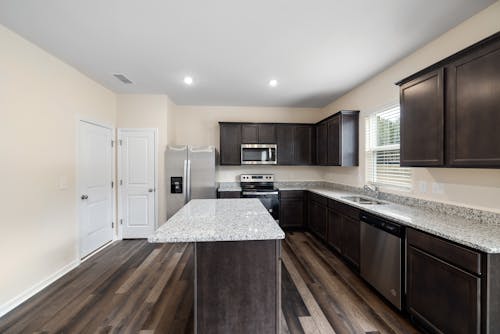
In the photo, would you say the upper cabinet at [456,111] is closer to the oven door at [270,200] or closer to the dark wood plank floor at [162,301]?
the dark wood plank floor at [162,301]

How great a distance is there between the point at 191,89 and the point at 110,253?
310 cm

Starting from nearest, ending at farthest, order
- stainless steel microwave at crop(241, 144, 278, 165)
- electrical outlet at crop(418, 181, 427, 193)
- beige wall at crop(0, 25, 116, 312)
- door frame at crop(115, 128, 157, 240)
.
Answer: beige wall at crop(0, 25, 116, 312)
electrical outlet at crop(418, 181, 427, 193)
door frame at crop(115, 128, 157, 240)
stainless steel microwave at crop(241, 144, 278, 165)

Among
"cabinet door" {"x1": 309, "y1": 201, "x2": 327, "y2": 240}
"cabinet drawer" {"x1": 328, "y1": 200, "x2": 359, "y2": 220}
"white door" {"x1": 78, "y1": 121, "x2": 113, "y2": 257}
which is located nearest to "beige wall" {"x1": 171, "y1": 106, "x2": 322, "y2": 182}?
"cabinet door" {"x1": 309, "y1": 201, "x2": 327, "y2": 240}

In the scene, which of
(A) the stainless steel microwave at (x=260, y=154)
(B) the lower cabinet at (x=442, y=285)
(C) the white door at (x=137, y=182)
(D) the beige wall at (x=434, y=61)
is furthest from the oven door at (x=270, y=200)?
(B) the lower cabinet at (x=442, y=285)

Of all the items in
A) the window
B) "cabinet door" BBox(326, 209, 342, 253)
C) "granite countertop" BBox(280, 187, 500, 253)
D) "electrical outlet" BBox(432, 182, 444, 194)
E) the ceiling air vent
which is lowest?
"cabinet door" BBox(326, 209, 342, 253)

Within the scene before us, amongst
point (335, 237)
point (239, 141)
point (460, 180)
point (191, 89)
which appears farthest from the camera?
point (239, 141)

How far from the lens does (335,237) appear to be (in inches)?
133

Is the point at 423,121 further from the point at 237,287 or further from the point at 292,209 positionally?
the point at 292,209

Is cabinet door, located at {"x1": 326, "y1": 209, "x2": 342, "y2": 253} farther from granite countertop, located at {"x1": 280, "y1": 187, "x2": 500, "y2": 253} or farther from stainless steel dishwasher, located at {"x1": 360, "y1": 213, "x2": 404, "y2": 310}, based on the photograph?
granite countertop, located at {"x1": 280, "y1": 187, "x2": 500, "y2": 253}

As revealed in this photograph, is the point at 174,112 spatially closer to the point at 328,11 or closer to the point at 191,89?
the point at 191,89

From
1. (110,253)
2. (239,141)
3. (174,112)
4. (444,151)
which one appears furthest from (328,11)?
(110,253)

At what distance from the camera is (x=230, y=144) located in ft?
15.6

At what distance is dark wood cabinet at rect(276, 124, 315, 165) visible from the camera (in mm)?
4828

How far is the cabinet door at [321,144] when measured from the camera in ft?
14.3
